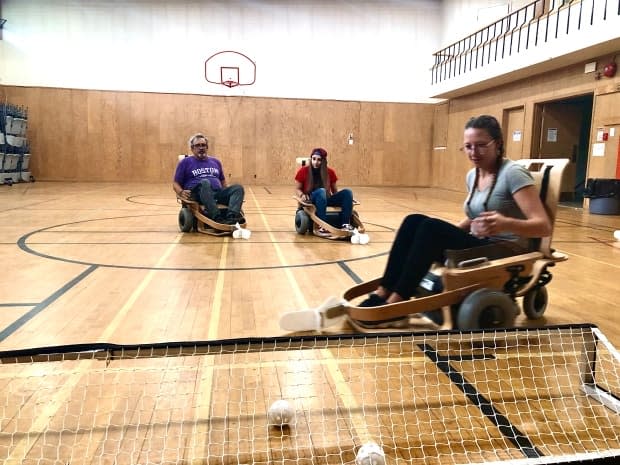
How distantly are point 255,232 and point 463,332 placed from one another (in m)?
4.85

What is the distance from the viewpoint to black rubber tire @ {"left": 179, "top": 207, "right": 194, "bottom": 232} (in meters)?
6.23

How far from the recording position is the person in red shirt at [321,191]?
5.95m

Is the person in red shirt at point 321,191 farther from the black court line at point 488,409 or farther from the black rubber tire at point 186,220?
the black court line at point 488,409

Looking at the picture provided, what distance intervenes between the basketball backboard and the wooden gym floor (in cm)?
946

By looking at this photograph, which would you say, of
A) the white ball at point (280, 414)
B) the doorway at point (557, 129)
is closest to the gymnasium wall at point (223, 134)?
the doorway at point (557, 129)

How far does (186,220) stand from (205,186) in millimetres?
537

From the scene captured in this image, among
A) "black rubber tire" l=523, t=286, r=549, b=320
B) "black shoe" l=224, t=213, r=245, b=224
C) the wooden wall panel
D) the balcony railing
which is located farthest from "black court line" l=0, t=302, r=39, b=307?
the wooden wall panel

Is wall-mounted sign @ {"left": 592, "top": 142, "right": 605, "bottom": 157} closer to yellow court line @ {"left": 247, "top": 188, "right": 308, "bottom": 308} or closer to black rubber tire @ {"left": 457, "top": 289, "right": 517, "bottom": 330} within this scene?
yellow court line @ {"left": 247, "top": 188, "right": 308, "bottom": 308}

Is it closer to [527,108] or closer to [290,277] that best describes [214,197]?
[290,277]

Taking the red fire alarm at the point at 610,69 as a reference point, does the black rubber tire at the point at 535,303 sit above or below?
below

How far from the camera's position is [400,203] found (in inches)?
437

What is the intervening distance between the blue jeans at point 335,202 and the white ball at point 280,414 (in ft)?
13.8

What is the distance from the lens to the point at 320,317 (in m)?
2.76

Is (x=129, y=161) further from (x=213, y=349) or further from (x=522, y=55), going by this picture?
(x=213, y=349)
